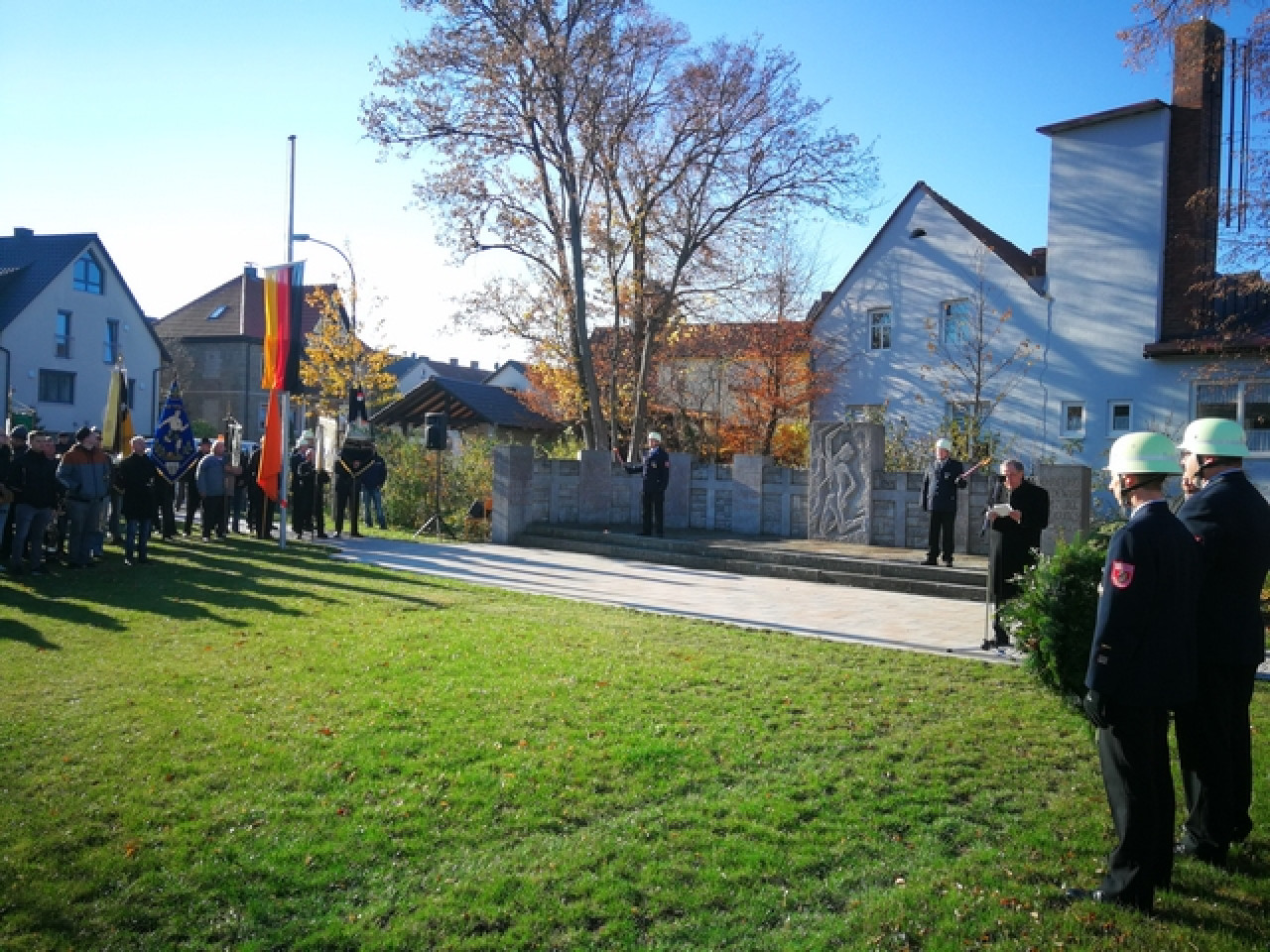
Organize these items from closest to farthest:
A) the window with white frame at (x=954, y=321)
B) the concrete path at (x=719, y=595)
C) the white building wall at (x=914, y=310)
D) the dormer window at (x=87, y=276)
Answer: the concrete path at (x=719, y=595)
the white building wall at (x=914, y=310)
the window with white frame at (x=954, y=321)
the dormer window at (x=87, y=276)

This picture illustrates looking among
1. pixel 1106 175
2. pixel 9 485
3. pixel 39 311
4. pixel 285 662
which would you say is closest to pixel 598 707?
pixel 285 662

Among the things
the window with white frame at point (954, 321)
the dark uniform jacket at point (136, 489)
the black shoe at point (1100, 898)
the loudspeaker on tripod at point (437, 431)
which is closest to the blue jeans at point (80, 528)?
the dark uniform jacket at point (136, 489)

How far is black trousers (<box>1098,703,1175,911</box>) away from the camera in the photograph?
14.5 feet

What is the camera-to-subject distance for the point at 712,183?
27.3 m

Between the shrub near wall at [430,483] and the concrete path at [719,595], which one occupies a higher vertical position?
the shrub near wall at [430,483]

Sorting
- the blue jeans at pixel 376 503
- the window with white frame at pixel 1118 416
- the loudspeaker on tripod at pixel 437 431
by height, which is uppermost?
the window with white frame at pixel 1118 416

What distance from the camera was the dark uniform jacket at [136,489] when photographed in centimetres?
1546

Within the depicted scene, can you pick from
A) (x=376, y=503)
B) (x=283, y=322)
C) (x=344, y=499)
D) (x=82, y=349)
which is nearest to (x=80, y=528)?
(x=283, y=322)

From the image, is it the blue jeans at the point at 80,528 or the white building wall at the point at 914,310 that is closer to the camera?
the blue jeans at the point at 80,528

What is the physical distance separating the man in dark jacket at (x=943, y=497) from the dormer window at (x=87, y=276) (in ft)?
152

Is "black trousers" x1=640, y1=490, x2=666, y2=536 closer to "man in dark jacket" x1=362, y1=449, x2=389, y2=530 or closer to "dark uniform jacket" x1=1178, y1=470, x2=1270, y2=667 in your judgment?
"man in dark jacket" x1=362, y1=449, x2=389, y2=530

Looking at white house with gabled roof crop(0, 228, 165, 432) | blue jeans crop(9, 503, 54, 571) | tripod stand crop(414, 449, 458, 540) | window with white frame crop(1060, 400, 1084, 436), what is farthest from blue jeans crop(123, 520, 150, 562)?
white house with gabled roof crop(0, 228, 165, 432)

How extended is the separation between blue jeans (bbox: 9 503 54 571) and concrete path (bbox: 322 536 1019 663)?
16.2 ft

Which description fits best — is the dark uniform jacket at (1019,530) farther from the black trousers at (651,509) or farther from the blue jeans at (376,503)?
the blue jeans at (376,503)
